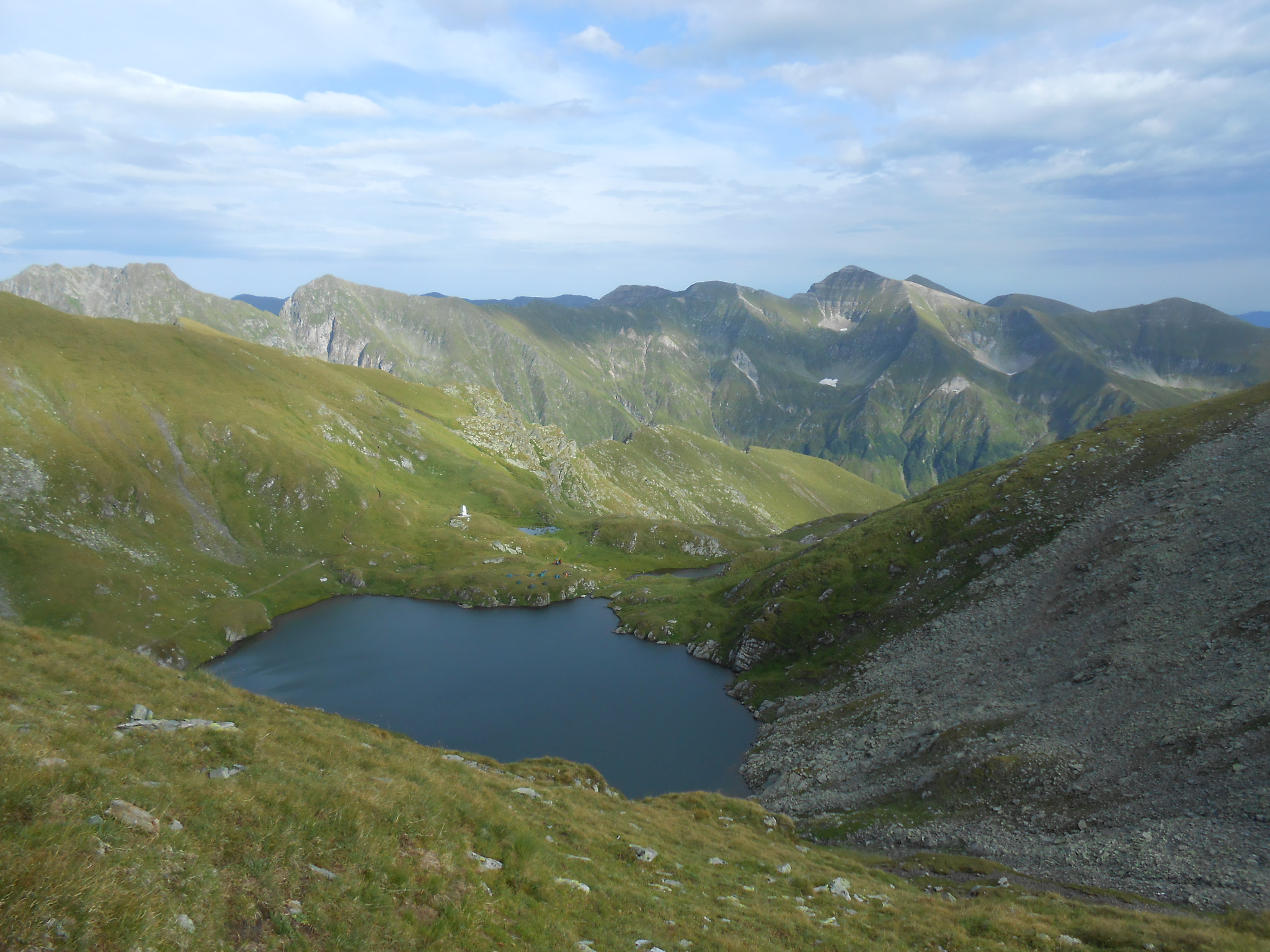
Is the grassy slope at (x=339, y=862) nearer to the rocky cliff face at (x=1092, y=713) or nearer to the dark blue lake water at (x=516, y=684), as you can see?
the rocky cliff face at (x=1092, y=713)

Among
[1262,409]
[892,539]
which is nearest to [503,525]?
[892,539]

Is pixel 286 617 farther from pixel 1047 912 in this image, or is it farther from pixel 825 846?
pixel 1047 912

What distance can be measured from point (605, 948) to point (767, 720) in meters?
72.3

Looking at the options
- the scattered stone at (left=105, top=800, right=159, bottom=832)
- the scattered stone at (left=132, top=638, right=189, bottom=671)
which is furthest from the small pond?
the scattered stone at (left=105, top=800, right=159, bottom=832)

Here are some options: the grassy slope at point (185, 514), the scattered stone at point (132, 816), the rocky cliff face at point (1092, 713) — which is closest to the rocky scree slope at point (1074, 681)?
the rocky cliff face at point (1092, 713)

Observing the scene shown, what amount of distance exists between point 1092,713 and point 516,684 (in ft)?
251

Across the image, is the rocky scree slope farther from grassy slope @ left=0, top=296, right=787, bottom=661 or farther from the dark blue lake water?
grassy slope @ left=0, top=296, right=787, bottom=661

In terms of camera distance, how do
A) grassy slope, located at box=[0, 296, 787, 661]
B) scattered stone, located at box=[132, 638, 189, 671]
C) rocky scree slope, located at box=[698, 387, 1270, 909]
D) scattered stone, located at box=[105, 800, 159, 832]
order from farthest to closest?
1. grassy slope, located at box=[0, 296, 787, 661]
2. scattered stone, located at box=[132, 638, 189, 671]
3. rocky scree slope, located at box=[698, 387, 1270, 909]
4. scattered stone, located at box=[105, 800, 159, 832]

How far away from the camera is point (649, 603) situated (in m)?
133

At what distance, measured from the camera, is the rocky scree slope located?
130ft

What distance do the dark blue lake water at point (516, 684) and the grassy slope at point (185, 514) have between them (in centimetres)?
1303

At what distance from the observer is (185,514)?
147750mm

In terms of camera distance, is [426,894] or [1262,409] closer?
[426,894]

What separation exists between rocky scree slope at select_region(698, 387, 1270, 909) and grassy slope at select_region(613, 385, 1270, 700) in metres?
0.45
